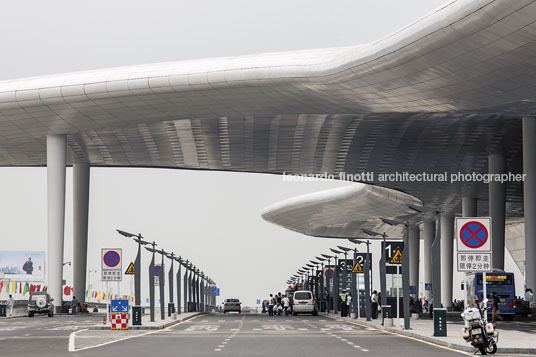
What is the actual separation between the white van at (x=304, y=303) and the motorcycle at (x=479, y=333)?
49534mm

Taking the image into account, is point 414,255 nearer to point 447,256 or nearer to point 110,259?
point 447,256

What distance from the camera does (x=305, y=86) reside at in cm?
5053

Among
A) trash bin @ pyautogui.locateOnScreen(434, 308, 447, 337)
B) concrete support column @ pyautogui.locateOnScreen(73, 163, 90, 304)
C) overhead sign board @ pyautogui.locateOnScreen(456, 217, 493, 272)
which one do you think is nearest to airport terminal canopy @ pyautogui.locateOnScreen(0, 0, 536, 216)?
concrete support column @ pyautogui.locateOnScreen(73, 163, 90, 304)

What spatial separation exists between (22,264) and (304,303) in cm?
8284

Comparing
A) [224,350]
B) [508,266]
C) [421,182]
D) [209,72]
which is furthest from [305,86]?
[508,266]

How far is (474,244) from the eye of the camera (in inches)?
968

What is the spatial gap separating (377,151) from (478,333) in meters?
49.5

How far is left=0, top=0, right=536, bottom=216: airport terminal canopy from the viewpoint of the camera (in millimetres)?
41188

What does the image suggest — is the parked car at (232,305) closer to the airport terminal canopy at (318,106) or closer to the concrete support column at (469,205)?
the airport terminal canopy at (318,106)

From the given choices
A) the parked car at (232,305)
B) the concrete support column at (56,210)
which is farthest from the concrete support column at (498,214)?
the parked car at (232,305)

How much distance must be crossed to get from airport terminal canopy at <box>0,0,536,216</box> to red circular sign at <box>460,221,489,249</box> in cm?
1246

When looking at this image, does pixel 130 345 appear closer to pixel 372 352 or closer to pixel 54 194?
pixel 372 352

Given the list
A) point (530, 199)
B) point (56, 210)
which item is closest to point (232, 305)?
point (56, 210)

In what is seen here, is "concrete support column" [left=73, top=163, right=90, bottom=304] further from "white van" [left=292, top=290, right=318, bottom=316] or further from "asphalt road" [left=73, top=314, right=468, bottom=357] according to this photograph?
"asphalt road" [left=73, top=314, right=468, bottom=357]
